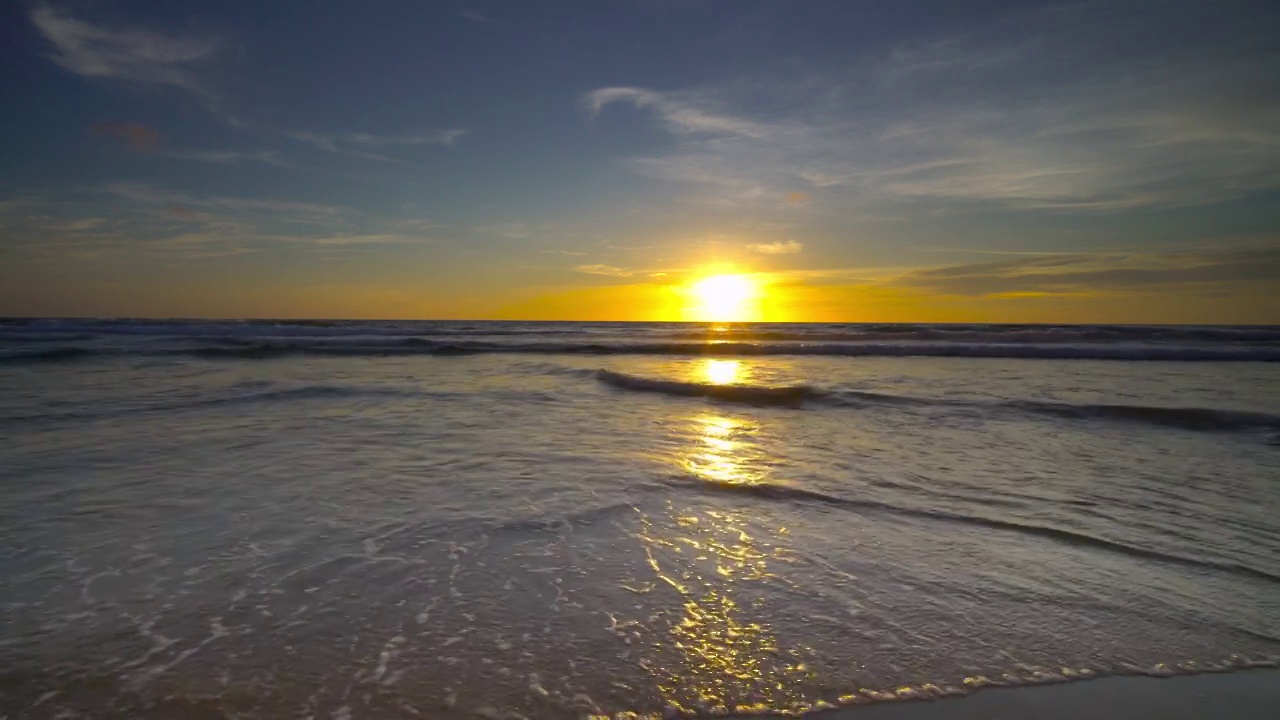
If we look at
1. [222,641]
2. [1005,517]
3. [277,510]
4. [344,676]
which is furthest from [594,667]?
[1005,517]

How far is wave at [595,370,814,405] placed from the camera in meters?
11.5

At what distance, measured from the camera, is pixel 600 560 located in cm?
358

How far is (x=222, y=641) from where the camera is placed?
260 cm

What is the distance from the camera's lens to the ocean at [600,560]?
94.7 inches

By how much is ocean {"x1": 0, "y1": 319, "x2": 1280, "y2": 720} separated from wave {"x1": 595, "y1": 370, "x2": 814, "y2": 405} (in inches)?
108

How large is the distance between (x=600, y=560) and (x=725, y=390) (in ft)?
30.0

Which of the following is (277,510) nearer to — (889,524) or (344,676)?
(344,676)

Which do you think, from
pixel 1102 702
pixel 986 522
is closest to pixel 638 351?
pixel 986 522

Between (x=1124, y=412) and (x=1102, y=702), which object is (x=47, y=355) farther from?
(x=1124, y=412)

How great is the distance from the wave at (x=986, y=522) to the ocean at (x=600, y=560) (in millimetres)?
26

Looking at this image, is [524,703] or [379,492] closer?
[524,703]

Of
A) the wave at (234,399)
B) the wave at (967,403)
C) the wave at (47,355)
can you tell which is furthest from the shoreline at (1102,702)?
the wave at (47,355)

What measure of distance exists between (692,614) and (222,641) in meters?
1.95

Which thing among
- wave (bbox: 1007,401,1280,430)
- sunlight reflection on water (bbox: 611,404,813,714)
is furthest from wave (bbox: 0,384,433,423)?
wave (bbox: 1007,401,1280,430)
